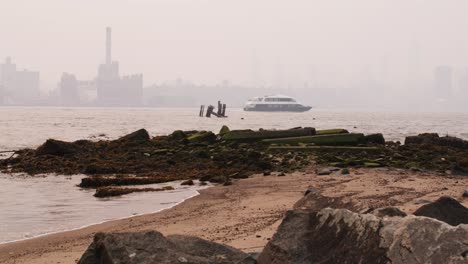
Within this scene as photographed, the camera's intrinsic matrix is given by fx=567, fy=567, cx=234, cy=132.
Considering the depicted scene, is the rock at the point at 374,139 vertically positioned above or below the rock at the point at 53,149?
above

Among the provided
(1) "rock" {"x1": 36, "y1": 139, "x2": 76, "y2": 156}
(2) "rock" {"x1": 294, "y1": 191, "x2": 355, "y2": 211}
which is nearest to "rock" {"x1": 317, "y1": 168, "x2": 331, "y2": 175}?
(2) "rock" {"x1": 294, "y1": 191, "x2": 355, "y2": 211}

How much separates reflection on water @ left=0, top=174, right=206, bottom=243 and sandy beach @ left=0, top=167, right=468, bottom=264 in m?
0.53

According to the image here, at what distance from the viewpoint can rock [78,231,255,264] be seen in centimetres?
470

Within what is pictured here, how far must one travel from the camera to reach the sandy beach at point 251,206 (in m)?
7.71

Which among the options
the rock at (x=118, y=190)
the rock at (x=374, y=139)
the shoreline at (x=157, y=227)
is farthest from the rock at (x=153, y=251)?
the rock at (x=374, y=139)

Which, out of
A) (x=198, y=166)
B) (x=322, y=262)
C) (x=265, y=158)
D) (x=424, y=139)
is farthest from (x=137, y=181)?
(x=424, y=139)

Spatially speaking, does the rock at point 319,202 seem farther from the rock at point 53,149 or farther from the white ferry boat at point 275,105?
the white ferry boat at point 275,105

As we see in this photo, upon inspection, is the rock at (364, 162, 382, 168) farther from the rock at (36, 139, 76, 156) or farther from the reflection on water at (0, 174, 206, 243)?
the rock at (36, 139, 76, 156)

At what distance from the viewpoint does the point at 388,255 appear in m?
4.16

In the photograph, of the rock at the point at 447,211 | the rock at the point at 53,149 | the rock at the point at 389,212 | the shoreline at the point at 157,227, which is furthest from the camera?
the rock at the point at 53,149

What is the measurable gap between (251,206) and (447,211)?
506 centimetres

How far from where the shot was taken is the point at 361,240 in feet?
14.6

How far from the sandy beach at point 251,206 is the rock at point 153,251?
1.55 m

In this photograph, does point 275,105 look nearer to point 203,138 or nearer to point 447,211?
point 203,138
